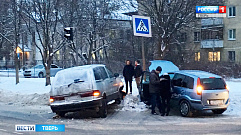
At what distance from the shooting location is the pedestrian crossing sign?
48.1 ft

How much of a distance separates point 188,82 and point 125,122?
2.72 m

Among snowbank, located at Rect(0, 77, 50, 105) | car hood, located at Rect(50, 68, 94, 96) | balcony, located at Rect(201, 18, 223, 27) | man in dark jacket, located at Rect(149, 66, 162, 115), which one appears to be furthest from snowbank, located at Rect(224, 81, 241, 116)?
balcony, located at Rect(201, 18, 223, 27)

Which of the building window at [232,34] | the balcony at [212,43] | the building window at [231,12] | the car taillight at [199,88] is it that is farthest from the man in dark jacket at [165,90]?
the building window at [231,12]

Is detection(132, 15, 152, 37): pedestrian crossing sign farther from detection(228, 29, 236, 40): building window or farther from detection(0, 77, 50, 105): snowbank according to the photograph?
detection(228, 29, 236, 40): building window

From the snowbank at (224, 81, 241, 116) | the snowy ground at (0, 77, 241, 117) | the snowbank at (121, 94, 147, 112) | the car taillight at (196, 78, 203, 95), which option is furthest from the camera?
the snowy ground at (0, 77, 241, 117)

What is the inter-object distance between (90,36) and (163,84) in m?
18.5

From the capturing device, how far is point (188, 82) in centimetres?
1271

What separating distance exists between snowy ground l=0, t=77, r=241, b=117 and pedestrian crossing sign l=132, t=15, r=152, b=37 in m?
2.83

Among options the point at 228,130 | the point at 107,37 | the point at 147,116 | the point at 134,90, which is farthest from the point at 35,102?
the point at 107,37

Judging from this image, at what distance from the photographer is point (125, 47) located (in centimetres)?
3519

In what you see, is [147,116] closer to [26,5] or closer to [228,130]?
[228,130]

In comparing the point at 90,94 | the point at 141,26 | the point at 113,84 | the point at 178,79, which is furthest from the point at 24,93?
the point at 178,79

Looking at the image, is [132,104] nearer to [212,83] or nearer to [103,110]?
[103,110]

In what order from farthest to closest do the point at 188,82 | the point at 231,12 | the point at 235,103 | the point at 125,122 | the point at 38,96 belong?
the point at 231,12
the point at 38,96
the point at 235,103
the point at 188,82
the point at 125,122
